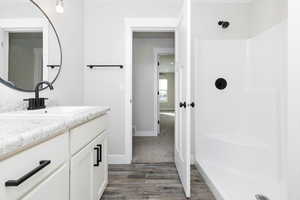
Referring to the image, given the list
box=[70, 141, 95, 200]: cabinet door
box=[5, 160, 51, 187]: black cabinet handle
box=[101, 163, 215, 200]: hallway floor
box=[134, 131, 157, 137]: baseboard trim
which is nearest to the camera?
box=[5, 160, 51, 187]: black cabinet handle

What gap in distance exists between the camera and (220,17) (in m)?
2.87

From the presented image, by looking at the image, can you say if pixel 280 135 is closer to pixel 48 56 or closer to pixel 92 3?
pixel 48 56

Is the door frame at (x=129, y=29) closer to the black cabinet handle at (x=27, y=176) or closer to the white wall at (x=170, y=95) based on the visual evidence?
the black cabinet handle at (x=27, y=176)

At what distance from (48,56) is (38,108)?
0.58 meters

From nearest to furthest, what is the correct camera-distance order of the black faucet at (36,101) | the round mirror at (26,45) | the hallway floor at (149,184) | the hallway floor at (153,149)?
the round mirror at (26,45), the black faucet at (36,101), the hallway floor at (149,184), the hallway floor at (153,149)

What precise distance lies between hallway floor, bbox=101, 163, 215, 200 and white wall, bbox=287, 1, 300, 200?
39.5 inches

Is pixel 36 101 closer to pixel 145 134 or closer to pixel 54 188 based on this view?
pixel 54 188

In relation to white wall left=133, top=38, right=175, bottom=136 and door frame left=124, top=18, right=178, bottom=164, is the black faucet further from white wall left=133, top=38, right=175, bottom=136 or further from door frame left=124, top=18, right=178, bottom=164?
white wall left=133, top=38, right=175, bottom=136

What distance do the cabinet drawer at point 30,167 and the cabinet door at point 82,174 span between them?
214 millimetres

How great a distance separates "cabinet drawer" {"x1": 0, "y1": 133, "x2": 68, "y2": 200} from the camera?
60 cm

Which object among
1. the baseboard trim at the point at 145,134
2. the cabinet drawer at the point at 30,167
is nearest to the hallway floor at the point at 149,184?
the cabinet drawer at the point at 30,167

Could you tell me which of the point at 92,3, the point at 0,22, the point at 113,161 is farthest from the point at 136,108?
the point at 0,22

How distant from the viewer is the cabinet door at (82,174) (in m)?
1.16

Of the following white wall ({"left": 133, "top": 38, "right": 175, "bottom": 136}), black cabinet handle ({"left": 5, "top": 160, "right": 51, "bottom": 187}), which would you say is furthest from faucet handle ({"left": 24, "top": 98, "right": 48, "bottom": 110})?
white wall ({"left": 133, "top": 38, "right": 175, "bottom": 136})
